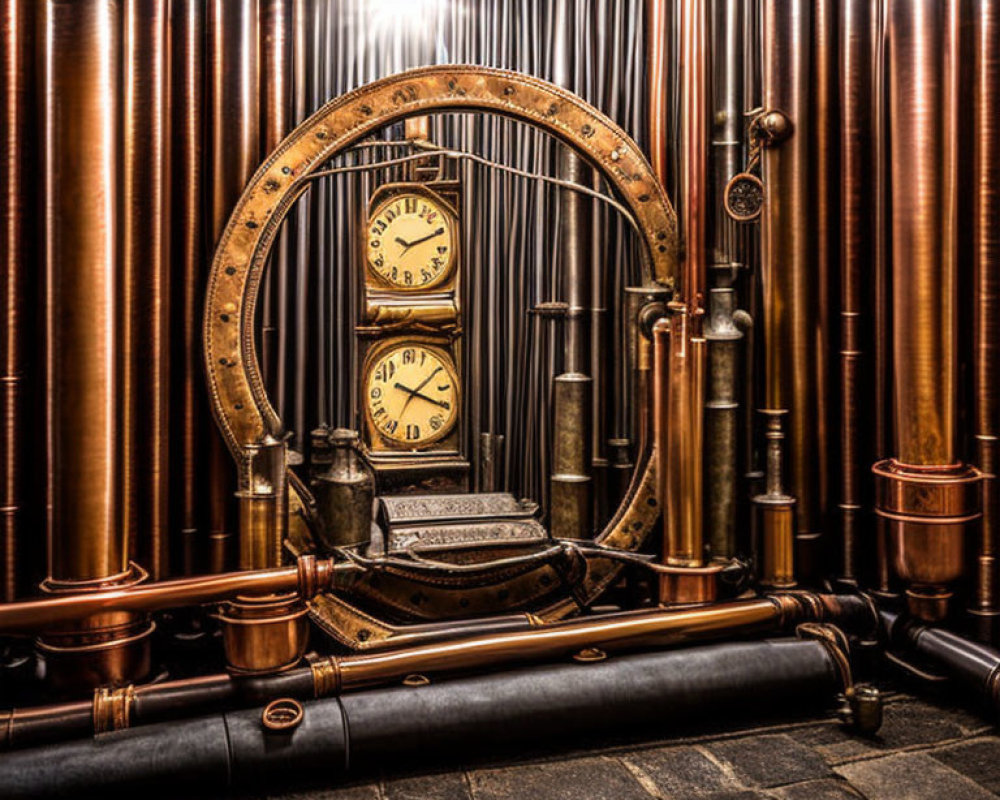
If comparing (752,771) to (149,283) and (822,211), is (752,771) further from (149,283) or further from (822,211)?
(149,283)

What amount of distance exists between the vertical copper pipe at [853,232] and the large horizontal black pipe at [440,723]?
0.78m

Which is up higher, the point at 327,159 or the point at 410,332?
the point at 327,159

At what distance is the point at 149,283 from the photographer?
315cm

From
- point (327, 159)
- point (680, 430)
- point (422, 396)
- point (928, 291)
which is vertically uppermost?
point (327, 159)

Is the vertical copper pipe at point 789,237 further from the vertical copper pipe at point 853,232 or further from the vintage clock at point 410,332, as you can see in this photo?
the vintage clock at point 410,332

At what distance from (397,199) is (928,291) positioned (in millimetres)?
2070

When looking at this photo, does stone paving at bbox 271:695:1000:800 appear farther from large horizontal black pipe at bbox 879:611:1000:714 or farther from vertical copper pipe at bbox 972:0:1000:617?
vertical copper pipe at bbox 972:0:1000:617

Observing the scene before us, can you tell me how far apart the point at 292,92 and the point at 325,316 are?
3.23 ft

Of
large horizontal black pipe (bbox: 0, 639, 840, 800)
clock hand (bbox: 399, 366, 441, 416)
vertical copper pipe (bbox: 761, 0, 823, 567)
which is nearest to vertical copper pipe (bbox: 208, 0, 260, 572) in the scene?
clock hand (bbox: 399, 366, 441, 416)

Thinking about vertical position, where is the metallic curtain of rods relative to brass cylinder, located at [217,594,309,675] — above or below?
above

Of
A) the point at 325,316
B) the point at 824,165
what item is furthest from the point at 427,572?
the point at 824,165

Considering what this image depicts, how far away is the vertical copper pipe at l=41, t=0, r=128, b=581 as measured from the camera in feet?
8.66

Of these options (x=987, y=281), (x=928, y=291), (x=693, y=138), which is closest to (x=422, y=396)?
(x=693, y=138)

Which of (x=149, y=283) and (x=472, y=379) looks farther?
(x=472, y=379)
